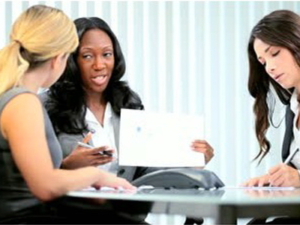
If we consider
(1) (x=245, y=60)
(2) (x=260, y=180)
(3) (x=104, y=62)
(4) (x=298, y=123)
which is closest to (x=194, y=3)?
(1) (x=245, y=60)

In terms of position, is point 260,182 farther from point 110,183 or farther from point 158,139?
point 110,183

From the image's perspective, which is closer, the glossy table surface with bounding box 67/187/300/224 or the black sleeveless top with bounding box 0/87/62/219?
the glossy table surface with bounding box 67/187/300/224

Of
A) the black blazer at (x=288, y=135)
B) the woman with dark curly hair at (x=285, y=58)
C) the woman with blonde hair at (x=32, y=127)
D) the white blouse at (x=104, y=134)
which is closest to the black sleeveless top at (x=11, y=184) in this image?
the woman with blonde hair at (x=32, y=127)

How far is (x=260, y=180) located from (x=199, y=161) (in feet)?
0.88

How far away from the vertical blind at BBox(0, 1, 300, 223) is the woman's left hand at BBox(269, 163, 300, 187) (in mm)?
1504

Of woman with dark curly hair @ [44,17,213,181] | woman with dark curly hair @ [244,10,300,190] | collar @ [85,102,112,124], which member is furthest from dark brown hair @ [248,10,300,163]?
collar @ [85,102,112,124]

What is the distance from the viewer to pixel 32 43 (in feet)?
5.01

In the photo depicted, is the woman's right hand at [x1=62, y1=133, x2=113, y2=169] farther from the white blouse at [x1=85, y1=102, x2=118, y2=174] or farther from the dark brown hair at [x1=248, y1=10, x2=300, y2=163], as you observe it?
the dark brown hair at [x1=248, y1=10, x2=300, y2=163]

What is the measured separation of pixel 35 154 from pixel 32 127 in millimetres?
72

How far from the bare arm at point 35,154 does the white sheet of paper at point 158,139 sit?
1.77ft

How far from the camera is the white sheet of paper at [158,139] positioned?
1.92 meters

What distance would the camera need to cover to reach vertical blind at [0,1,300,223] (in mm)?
3289

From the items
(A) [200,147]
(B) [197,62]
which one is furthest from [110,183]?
(B) [197,62]

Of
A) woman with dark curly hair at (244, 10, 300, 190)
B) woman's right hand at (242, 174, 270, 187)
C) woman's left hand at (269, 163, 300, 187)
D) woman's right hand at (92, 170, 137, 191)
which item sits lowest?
woman's right hand at (242, 174, 270, 187)
